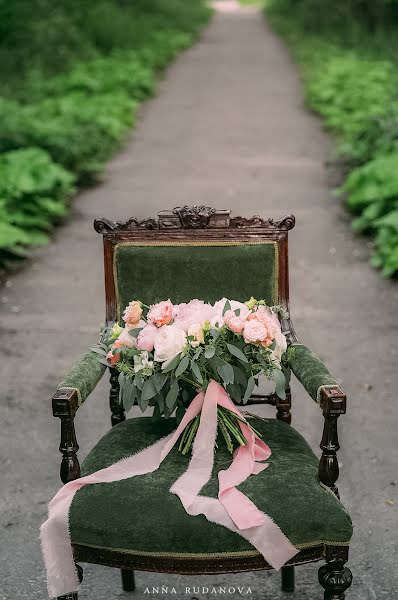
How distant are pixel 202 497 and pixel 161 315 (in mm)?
637

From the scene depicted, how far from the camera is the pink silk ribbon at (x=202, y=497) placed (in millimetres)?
2580

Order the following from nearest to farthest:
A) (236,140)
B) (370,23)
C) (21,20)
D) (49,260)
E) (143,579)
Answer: (143,579)
(49,260)
(236,140)
(21,20)
(370,23)

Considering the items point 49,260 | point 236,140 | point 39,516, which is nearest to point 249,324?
point 39,516

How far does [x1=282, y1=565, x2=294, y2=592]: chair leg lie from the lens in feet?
10.7

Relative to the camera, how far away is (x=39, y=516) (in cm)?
387

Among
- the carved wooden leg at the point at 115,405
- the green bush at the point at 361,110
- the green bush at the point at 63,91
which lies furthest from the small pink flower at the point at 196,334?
the green bush at the point at 63,91

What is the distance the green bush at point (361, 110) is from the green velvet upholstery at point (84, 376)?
4.13 metres

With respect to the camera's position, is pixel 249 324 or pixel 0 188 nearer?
pixel 249 324

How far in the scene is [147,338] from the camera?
2.88 m

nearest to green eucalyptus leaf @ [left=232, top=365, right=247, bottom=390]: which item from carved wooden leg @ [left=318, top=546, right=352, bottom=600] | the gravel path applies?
carved wooden leg @ [left=318, top=546, right=352, bottom=600]

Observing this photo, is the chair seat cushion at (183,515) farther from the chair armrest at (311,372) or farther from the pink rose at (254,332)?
the pink rose at (254,332)

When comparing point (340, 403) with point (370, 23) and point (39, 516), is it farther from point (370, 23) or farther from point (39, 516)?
point (370, 23)

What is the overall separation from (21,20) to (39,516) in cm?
1437

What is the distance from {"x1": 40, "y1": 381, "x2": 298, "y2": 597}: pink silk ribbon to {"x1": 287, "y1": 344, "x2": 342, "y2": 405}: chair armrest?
27cm
